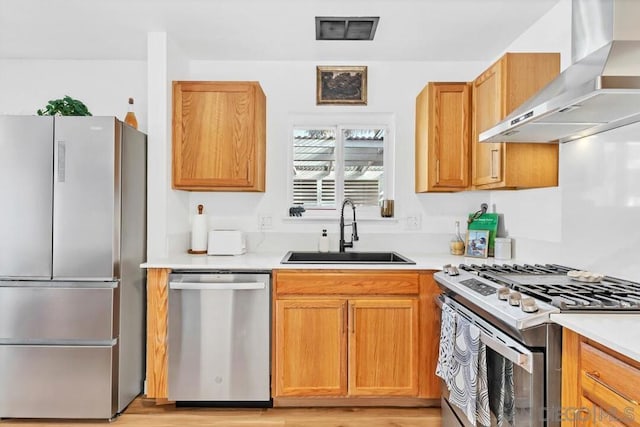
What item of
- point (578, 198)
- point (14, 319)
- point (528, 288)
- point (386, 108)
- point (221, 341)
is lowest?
point (221, 341)

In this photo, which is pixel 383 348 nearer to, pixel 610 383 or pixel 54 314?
pixel 610 383

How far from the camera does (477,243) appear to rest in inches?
113

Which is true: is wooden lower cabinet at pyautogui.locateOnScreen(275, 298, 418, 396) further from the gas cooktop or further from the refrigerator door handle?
the refrigerator door handle

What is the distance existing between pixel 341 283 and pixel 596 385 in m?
1.40


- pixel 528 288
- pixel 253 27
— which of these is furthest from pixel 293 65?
pixel 528 288

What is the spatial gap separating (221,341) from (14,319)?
117 cm

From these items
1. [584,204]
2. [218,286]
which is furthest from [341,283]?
[584,204]

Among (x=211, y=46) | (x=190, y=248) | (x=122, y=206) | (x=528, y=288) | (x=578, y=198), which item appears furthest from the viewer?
(x=190, y=248)

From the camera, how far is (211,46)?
2.91 metres

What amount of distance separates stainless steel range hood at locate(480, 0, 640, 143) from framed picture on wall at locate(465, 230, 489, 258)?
91cm

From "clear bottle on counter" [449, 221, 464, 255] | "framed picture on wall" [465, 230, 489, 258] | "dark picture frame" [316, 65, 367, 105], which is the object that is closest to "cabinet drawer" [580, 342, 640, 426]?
"framed picture on wall" [465, 230, 489, 258]

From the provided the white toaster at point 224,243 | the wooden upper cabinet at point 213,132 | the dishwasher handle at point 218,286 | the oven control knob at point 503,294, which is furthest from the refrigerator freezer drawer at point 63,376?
the oven control knob at point 503,294

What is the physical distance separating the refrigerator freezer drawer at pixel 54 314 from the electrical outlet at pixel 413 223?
2.11m

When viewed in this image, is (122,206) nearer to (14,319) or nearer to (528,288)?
(14,319)
